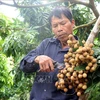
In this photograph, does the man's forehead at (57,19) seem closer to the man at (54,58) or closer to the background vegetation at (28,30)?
the man at (54,58)

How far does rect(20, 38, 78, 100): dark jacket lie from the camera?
1690 mm

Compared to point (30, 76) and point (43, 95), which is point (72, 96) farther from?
point (30, 76)

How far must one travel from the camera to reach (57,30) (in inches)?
67.1

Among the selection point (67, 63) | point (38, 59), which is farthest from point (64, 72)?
point (38, 59)

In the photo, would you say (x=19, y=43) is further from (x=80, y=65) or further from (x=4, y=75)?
(x=4, y=75)

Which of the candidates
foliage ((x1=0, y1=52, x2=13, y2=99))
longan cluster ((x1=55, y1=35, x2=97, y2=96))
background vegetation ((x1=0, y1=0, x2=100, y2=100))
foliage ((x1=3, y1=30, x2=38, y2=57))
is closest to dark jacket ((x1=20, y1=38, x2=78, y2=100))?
longan cluster ((x1=55, y1=35, x2=97, y2=96))

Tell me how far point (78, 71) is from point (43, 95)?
21.3 inches

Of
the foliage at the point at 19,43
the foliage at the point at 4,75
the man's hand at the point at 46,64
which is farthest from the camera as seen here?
the foliage at the point at 4,75

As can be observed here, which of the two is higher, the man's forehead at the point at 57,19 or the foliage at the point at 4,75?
the man's forehead at the point at 57,19

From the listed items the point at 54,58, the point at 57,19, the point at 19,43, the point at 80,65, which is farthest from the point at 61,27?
the point at 19,43

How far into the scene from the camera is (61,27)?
67.5 inches

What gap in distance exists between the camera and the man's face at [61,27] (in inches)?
67.2

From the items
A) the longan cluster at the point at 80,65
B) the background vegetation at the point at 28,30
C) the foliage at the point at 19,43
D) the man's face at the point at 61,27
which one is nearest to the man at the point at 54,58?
the man's face at the point at 61,27

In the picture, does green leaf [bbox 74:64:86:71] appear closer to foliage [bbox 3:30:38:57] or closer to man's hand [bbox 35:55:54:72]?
man's hand [bbox 35:55:54:72]
